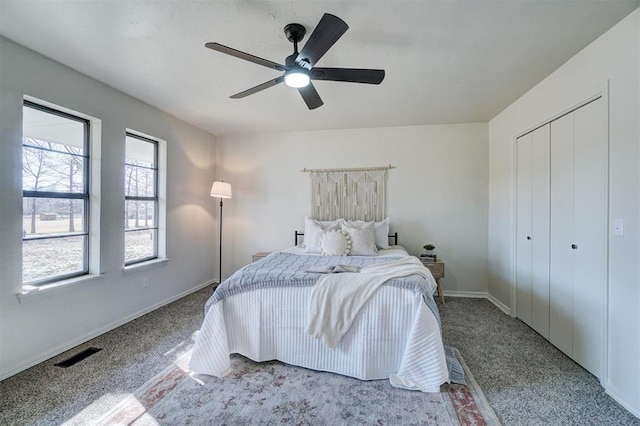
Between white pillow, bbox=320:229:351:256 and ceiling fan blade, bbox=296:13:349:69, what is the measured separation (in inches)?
81.1

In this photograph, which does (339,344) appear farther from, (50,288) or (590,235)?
(50,288)

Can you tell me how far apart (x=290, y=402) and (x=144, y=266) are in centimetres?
249

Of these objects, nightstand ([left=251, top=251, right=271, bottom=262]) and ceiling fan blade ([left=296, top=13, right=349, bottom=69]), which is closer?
ceiling fan blade ([left=296, top=13, right=349, bottom=69])

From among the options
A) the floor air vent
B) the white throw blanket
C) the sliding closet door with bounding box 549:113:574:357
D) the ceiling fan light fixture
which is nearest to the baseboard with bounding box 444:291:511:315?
the sliding closet door with bounding box 549:113:574:357

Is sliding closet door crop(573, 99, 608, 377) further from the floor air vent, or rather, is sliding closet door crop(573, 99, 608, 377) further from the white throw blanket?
the floor air vent

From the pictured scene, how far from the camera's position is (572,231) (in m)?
2.31

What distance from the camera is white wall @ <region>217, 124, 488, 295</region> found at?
3.93 meters

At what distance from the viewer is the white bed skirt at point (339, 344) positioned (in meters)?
1.88

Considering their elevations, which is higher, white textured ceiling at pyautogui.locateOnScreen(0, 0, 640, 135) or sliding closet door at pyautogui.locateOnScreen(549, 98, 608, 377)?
white textured ceiling at pyautogui.locateOnScreen(0, 0, 640, 135)

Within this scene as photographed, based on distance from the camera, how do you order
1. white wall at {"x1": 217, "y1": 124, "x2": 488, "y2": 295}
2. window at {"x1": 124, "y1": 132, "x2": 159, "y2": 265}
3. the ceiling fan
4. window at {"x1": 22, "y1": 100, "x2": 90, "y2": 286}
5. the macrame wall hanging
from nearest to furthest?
the ceiling fan < window at {"x1": 22, "y1": 100, "x2": 90, "y2": 286} < window at {"x1": 124, "y1": 132, "x2": 159, "y2": 265} < white wall at {"x1": 217, "y1": 124, "x2": 488, "y2": 295} < the macrame wall hanging

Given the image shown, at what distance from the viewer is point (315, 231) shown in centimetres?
371

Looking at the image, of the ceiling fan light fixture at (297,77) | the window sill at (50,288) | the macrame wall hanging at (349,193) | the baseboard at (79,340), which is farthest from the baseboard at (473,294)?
the window sill at (50,288)

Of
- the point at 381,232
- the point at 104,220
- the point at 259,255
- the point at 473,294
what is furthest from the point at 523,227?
the point at 104,220

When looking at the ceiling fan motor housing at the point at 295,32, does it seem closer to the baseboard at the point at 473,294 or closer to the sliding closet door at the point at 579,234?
the sliding closet door at the point at 579,234
